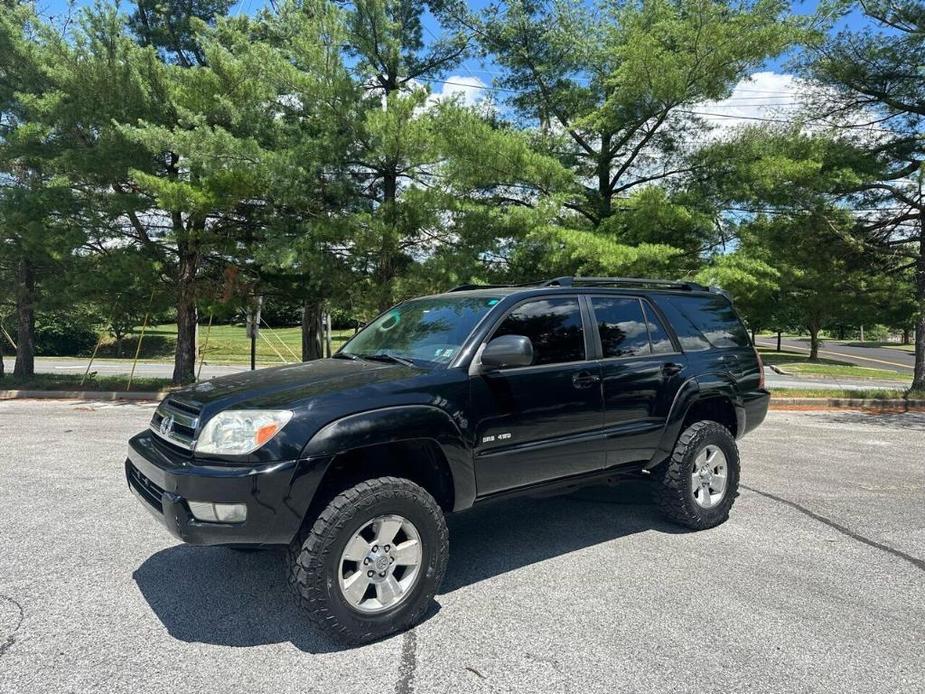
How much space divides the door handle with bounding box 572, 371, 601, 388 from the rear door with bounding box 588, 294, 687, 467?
99mm

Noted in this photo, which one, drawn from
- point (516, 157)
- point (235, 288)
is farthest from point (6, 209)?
point (516, 157)

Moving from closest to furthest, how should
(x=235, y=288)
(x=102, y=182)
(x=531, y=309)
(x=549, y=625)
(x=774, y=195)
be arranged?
1. (x=549, y=625)
2. (x=531, y=309)
3. (x=774, y=195)
4. (x=102, y=182)
5. (x=235, y=288)

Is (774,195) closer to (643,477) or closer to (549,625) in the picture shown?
(643,477)

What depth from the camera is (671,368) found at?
455cm

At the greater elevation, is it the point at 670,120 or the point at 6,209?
the point at 670,120

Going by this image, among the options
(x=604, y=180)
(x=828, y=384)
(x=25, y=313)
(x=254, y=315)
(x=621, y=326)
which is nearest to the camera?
(x=621, y=326)

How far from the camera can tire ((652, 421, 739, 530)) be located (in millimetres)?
4527

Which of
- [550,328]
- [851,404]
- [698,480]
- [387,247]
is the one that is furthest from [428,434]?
[851,404]

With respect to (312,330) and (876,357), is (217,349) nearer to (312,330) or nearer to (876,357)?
(312,330)

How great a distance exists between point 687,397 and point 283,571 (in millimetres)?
3116

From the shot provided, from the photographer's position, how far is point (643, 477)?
4801 mm

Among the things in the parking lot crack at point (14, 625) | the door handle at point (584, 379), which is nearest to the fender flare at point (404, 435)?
the door handle at point (584, 379)

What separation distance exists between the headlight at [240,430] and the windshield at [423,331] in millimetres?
1045

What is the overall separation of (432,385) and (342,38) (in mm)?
11436
